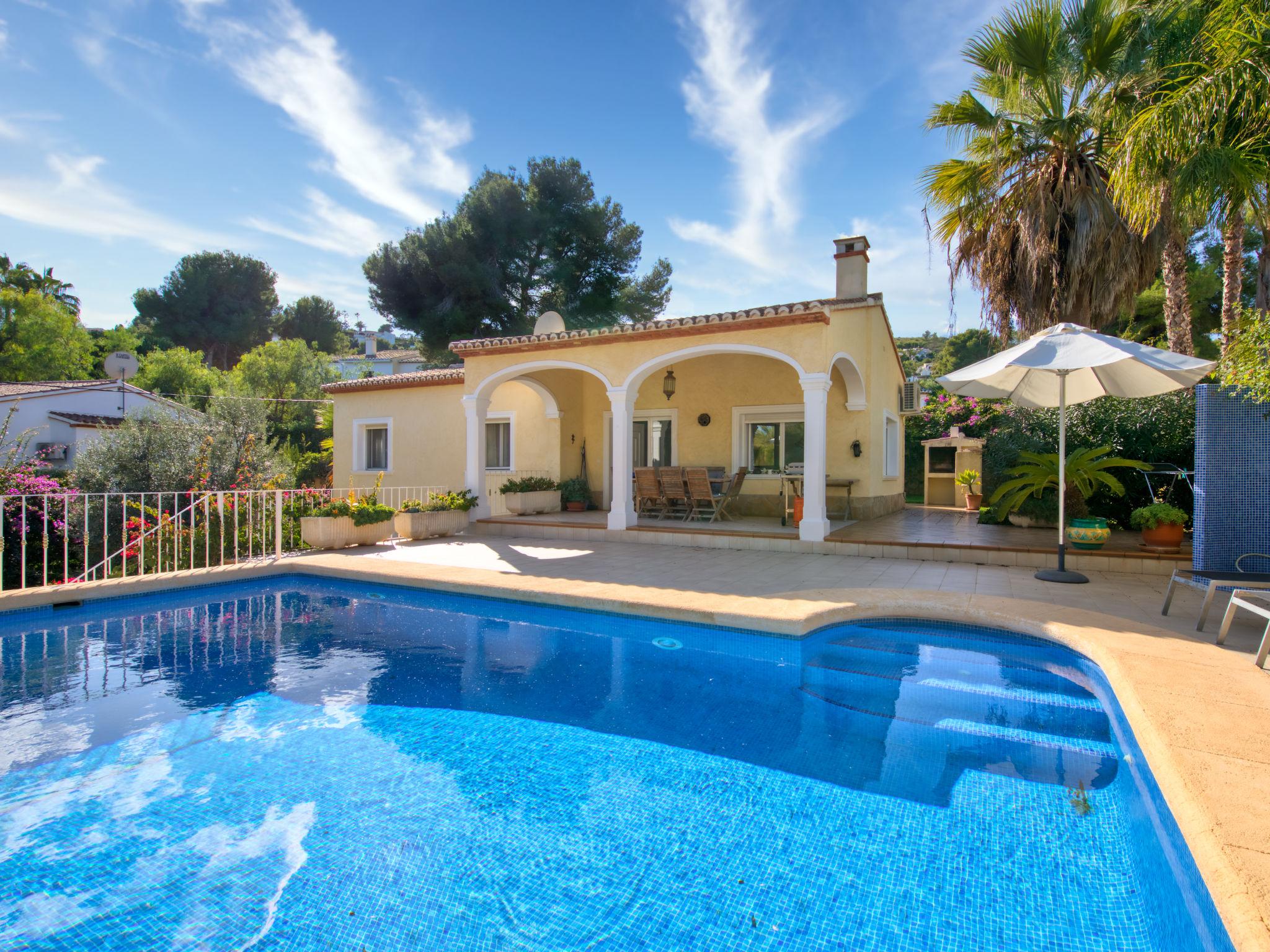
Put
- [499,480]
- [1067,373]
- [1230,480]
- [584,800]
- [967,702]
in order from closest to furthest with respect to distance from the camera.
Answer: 1. [584,800]
2. [967,702]
3. [1230,480]
4. [1067,373]
5. [499,480]

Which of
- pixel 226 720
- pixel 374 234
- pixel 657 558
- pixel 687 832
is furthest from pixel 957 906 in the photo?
pixel 374 234

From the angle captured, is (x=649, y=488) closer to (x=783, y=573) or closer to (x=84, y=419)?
(x=783, y=573)

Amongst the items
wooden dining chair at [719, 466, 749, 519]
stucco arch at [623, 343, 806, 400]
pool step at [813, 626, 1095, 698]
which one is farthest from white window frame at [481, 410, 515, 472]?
pool step at [813, 626, 1095, 698]

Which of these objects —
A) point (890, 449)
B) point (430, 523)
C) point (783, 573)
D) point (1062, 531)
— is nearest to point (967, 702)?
point (783, 573)

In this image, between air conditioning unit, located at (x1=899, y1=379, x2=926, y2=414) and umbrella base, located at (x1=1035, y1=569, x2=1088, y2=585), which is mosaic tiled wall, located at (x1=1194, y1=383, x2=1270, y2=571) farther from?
air conditioning unit, located at (x1=899, y1=379, x2=926, y2=414)

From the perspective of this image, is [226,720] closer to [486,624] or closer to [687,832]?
[486,624]

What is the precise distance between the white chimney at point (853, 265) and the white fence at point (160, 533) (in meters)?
9.65

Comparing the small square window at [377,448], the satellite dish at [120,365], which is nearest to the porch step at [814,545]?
the small square window at [377,448]

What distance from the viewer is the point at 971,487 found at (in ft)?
48.0

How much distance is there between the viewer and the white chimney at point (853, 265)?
1244cm

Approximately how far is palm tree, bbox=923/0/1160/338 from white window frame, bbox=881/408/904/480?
3627 mm

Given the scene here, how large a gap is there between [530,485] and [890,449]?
822cm

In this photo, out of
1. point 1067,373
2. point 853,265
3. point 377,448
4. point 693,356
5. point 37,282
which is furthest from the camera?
point 37,282

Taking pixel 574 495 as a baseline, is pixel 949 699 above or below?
below
